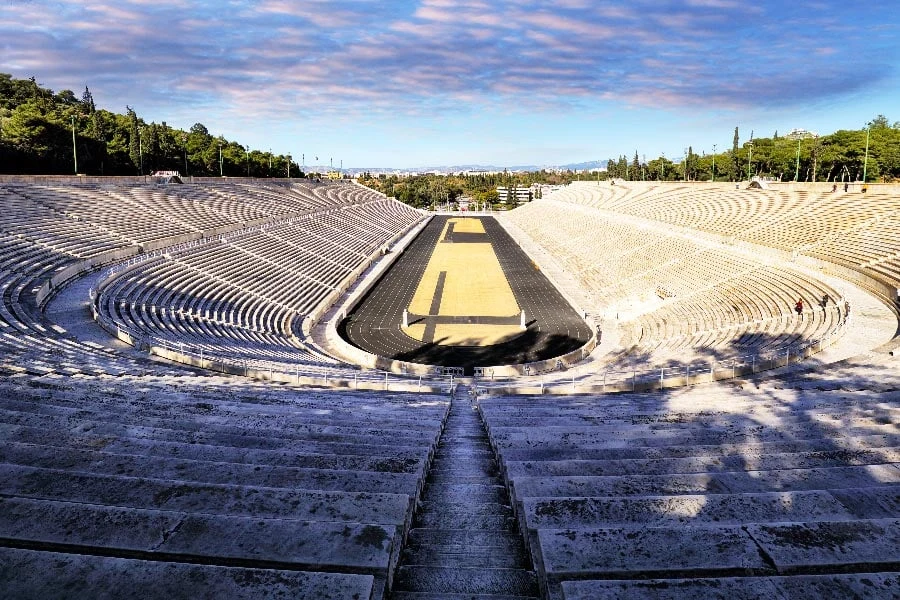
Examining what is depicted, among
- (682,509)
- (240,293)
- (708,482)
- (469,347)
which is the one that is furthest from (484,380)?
(240,293)

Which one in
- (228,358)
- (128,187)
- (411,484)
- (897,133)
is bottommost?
(228,358)

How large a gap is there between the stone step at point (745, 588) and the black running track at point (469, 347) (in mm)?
18984

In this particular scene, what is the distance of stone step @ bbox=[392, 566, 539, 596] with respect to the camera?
4.10 metres

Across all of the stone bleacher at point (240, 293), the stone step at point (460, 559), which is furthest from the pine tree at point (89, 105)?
the stone step at point (460, 559)

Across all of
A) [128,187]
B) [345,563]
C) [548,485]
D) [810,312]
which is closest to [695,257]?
[810,312]

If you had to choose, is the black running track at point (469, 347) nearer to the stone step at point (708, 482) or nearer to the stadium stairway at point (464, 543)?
the stadium stairway at point (464, 543)

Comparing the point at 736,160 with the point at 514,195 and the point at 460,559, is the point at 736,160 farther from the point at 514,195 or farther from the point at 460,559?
the point at 460,559

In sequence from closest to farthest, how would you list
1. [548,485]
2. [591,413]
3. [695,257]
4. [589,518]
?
[589,518], [548,485], [591,413], [695,257]

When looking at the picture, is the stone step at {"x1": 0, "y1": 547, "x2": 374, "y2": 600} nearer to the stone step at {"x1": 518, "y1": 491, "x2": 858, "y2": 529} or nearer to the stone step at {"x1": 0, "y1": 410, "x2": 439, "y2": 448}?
the stone step at {"x1": 518, "y1": 491, "x2": 858, "y2": 529}

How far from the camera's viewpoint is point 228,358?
54.1 feet

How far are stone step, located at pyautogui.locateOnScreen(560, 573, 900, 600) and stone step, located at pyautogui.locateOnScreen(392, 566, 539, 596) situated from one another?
26.8 inches

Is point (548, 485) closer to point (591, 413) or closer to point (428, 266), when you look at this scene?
point (591, 413)

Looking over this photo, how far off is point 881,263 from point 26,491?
29.0m

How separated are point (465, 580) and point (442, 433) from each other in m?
5.51
